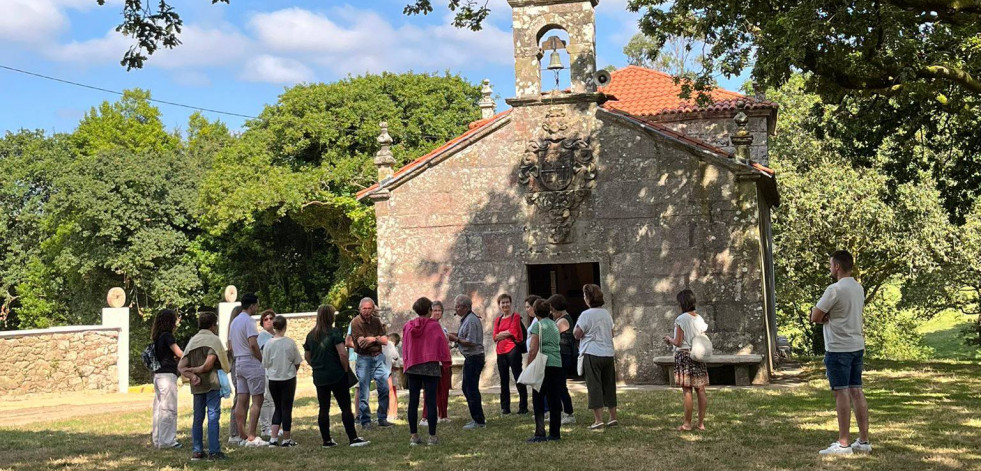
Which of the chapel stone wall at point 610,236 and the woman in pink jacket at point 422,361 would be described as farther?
the chapel stone wall at point 610,236

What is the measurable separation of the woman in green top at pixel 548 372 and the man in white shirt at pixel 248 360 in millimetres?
2883

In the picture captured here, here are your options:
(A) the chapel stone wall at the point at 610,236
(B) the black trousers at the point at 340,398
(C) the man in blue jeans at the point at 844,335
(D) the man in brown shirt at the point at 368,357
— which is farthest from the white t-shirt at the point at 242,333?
(A) the chapel stone wall at the point at 610,236

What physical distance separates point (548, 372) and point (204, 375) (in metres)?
3.48

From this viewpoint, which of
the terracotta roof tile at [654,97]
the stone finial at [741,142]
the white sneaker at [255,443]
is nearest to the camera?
the white sneaker at [255,443]

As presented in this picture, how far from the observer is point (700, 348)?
10477 millimetres

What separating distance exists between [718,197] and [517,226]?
11.6 ft

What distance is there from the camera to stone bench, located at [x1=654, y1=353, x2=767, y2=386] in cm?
1616

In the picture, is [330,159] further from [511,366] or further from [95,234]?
[511,366]

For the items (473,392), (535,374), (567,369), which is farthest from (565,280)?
(535,374)

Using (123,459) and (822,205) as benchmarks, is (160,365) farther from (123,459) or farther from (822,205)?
(822,205)

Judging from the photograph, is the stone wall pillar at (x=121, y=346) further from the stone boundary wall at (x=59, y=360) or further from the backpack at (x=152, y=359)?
the backpack at (x=152, y=359)

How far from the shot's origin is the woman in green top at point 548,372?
10164mm

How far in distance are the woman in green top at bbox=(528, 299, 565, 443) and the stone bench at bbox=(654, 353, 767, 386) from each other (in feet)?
21.0

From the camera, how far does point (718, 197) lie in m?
16.8
